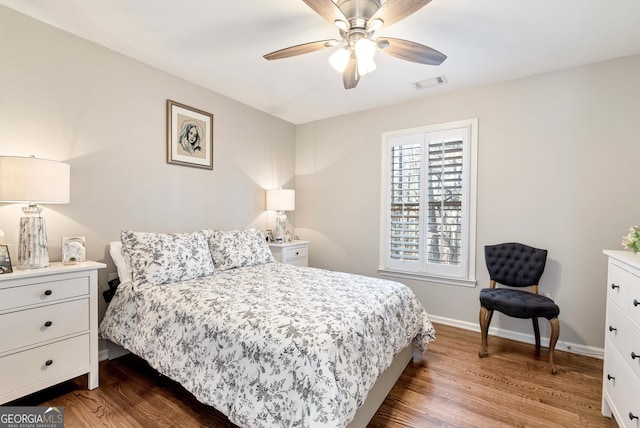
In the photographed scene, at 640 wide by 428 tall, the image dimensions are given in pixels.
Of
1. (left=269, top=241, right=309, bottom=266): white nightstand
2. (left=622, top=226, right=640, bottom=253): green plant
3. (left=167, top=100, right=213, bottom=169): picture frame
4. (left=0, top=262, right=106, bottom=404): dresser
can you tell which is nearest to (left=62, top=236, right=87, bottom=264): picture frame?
(left=0, top=262, right=106, bottom=404): dresser

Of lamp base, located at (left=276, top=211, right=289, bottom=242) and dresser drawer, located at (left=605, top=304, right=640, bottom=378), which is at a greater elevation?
lamp base, located at (left=276, top=211, right=289, bottom=242)

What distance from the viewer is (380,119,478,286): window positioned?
10.3 feet

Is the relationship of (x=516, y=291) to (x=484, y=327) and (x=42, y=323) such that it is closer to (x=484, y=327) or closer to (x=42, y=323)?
(x=484, y=327)

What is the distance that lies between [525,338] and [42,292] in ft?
12.9

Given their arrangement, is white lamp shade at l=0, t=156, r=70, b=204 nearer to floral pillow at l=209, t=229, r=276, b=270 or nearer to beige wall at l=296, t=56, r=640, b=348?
floral pillow at l=209, t=229, r=276, b=270

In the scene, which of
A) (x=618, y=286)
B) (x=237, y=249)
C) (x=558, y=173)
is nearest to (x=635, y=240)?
(x=618, y=286)

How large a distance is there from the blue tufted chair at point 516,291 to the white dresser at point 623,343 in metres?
0.48

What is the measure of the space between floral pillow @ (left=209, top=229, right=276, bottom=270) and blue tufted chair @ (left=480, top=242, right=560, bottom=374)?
2120 mm

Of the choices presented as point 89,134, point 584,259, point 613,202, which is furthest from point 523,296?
point 89,134

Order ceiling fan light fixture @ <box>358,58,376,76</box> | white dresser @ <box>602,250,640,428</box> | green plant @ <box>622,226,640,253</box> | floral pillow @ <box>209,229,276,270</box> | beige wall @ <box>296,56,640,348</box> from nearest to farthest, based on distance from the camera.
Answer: white dresser @ <box>602,250,640,428</box>
green plant @ <box>622,226,640,253</box>
ceiling fan light fixture @ <box>358,58,376,76</box>
beige wall @ <box>296,56,640,348</box>
floral pillow @ <box>209,229,276,270</box>

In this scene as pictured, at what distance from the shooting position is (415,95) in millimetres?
3336

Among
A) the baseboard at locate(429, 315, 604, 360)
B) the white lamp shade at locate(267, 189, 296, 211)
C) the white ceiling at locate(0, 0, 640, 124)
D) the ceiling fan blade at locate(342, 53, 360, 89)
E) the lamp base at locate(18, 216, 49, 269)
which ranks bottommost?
the baseboard at locate(429, 315, 604, 360)

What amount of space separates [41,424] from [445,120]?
4064mm

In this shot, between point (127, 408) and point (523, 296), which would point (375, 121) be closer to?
point (523, 296)
